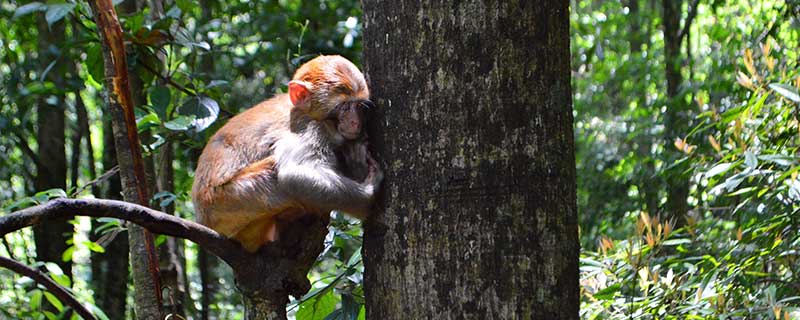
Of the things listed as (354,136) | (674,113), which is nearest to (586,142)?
(674,113)

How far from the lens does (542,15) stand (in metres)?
2.04

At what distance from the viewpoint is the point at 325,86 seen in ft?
9.36

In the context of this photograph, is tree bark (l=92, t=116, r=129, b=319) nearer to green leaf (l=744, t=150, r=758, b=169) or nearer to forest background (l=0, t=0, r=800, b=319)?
forest background (l=0, t=0, r=800, b=319)

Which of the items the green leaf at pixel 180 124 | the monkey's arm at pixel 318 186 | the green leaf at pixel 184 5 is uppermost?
the green leaf at pixel 184 5

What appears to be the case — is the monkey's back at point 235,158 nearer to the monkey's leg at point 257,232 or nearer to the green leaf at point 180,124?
the monkey's leg at point 257,232

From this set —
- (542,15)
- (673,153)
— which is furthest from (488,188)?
(673,153)

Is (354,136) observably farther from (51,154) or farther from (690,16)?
(690,16)

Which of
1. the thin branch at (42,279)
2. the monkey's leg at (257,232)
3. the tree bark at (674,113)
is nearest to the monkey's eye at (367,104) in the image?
the monkey's leg at (257,232)

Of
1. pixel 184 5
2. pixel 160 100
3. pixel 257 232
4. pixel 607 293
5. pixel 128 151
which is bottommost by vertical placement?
pixel 607 293

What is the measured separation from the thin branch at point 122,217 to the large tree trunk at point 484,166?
613 mm

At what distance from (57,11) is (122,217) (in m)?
1.68

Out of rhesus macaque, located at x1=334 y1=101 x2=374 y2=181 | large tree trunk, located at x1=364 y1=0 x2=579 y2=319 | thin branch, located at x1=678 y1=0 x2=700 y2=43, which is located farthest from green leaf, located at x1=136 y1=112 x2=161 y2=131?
thin branch, located at x1=678 y1=0 x2=700 y2=43

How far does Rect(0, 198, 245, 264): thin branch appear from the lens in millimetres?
1893

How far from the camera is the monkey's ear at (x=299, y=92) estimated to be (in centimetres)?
288
